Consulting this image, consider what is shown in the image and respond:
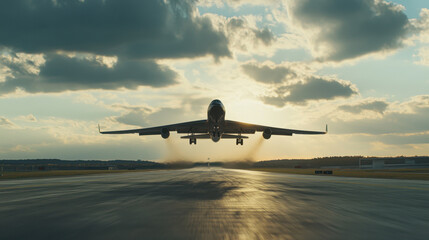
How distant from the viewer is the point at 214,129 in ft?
127

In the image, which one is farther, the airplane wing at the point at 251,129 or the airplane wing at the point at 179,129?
the airplane wing at the point at 251,129

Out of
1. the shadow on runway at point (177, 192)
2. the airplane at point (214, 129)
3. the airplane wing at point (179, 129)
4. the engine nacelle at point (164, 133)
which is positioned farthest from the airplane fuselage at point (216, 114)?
the shadow on runway at point (177, 192)

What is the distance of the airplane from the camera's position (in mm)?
34491

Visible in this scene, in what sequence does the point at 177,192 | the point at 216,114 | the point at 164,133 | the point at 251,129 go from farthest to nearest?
the point at 251,129, the point at 164,133, the point at 216,114, the point at 177,192

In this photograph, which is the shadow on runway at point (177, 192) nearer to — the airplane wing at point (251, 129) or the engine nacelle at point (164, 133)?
the engine nacelle at point (164, 133)

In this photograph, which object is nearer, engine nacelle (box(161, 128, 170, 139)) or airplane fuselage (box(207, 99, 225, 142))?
airplane fuselage (box(207, 99, 225, 142))

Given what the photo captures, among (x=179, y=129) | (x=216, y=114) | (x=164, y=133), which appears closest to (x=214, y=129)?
(x=216, y=114)

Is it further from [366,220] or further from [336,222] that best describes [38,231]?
[366,220]

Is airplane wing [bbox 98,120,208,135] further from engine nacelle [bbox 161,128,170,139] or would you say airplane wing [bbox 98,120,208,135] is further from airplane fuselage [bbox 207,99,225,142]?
airplane fuselage [bbox 207,99,225,142]

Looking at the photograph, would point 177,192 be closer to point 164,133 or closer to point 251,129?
point 164,133

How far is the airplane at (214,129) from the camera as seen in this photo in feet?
113

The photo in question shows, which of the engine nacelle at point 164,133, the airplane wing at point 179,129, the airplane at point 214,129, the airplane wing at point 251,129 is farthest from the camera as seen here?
the airplane wing at point 251,129

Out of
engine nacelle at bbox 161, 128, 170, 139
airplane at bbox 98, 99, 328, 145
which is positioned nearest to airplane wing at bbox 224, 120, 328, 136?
airplane at bbox 98, 99, 328, 145

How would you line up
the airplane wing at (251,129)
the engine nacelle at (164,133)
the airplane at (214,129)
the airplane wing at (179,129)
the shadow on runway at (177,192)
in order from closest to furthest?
the shadow on runway at (177,192) < the airplane at (214,129) < the engine nacelle at (164,133) < the airplane wing at (179,129) < the airplane wing at (251,129)
